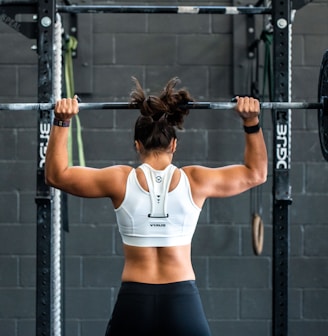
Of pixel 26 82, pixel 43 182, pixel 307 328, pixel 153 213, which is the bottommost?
pixel 307 328

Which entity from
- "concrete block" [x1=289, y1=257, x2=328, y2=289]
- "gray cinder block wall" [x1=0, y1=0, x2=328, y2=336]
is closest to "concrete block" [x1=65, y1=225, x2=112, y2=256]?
"gray cinder block wall" [x1=0, y1=0, x2=328, y2=336]

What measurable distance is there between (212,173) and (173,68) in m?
1.75

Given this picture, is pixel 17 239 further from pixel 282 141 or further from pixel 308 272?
pixel 282 141

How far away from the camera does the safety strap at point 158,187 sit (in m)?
2.76

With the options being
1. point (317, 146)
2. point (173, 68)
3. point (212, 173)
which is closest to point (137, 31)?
point (173, 68)

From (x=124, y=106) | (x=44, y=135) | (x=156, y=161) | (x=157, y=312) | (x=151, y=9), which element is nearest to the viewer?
(x=157, y=312)

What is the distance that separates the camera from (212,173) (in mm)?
2846

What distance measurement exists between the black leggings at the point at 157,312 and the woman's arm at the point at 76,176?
367 mm

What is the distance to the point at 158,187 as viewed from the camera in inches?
109

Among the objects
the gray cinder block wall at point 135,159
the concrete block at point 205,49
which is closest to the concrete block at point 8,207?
the gray cinder block wall at point 135,159

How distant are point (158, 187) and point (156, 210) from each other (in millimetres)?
88

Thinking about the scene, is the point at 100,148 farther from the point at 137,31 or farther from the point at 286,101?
the point at 286,101

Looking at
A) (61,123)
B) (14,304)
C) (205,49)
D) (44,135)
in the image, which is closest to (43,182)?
(44,135)

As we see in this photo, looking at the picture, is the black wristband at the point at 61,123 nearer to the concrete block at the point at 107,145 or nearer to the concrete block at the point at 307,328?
the concrete block at the point at 107,145
